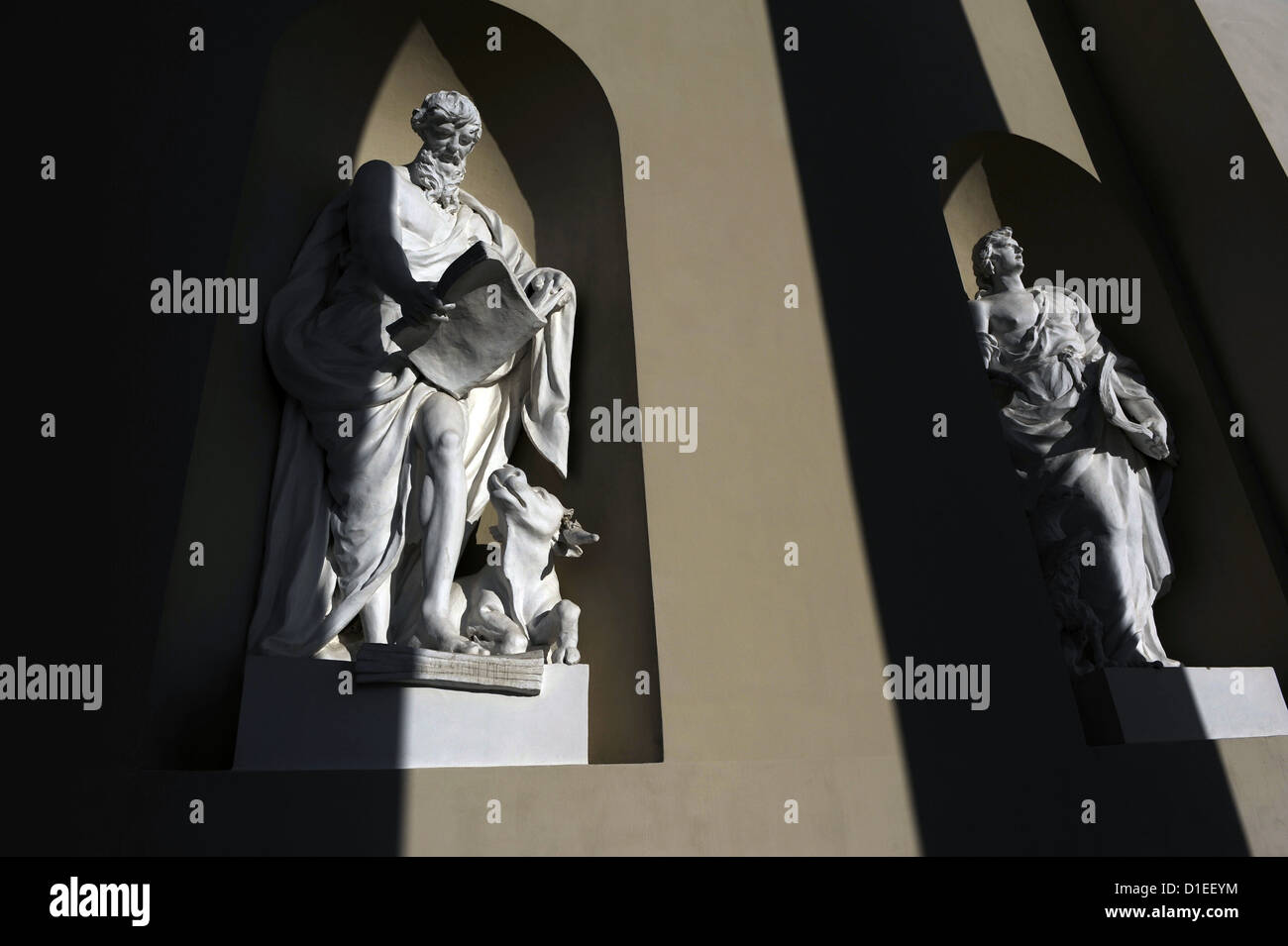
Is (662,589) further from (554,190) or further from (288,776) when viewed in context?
(554,190)

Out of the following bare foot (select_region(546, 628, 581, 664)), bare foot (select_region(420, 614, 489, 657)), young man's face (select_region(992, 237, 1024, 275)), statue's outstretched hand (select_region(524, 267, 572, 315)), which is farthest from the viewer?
young man's face (select_region(992, 237, 1024, 275))

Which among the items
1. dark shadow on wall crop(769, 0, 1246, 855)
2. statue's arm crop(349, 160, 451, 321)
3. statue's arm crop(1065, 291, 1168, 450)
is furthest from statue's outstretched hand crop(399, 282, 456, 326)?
statue's arm crop(1065, 291, 1168, 450)

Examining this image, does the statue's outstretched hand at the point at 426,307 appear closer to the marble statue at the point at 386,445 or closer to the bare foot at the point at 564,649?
the marble statue at the point at 386,445

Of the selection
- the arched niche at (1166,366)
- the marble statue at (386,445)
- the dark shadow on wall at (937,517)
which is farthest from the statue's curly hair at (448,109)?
the arched niche at (1166,366)

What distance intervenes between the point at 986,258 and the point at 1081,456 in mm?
1051

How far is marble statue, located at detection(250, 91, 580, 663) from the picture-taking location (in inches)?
159

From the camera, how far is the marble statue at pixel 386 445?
4039mm

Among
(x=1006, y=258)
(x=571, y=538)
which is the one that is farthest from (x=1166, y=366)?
(x=571, y=538)

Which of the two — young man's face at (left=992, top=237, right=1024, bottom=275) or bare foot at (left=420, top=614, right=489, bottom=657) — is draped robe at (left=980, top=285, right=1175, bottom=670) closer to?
young man's face at (left=992, top=237, right=1024, bottom=275)

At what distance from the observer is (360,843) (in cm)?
360

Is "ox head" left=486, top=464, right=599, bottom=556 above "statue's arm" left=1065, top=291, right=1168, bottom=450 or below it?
below

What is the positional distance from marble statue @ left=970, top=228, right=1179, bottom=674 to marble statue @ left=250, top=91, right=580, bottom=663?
2.05m

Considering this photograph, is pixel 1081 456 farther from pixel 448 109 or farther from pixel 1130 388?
pixel 448 109

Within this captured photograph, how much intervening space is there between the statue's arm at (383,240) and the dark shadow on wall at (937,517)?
58.1 inches
